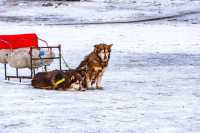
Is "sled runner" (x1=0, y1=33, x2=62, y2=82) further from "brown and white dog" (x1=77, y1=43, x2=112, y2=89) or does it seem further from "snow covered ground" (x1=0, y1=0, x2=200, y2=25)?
"snow covered ground" (x1=0, y1=0, x2=200, y2=25)

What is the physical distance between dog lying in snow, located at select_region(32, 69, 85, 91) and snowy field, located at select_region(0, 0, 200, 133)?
0.25 meters

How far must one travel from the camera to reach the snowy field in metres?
9.92

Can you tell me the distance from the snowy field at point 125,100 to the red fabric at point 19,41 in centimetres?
120

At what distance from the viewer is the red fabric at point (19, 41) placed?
16.7m

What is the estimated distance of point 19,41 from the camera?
1694cm

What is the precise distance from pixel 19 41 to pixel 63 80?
3315mm

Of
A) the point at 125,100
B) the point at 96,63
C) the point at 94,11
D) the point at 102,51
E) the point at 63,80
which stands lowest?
the point at 125,100

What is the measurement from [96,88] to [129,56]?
7.96m

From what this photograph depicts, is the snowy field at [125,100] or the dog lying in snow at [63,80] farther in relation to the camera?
the dog lying in snow at [63,80]

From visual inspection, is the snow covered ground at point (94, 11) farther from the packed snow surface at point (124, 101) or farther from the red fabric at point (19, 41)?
the red fabric at point (19, 41)

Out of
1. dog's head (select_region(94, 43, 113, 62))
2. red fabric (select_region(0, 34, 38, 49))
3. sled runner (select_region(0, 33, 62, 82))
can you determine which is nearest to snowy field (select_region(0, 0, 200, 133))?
sled runner (select_region(0, 33, 62, 82))

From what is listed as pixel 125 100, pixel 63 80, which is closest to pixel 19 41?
pixel 63 80

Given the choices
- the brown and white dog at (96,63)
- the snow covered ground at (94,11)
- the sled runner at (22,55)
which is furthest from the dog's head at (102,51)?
the snow covered ground at (94,11)

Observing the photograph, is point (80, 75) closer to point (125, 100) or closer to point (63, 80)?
point (63, 80)
